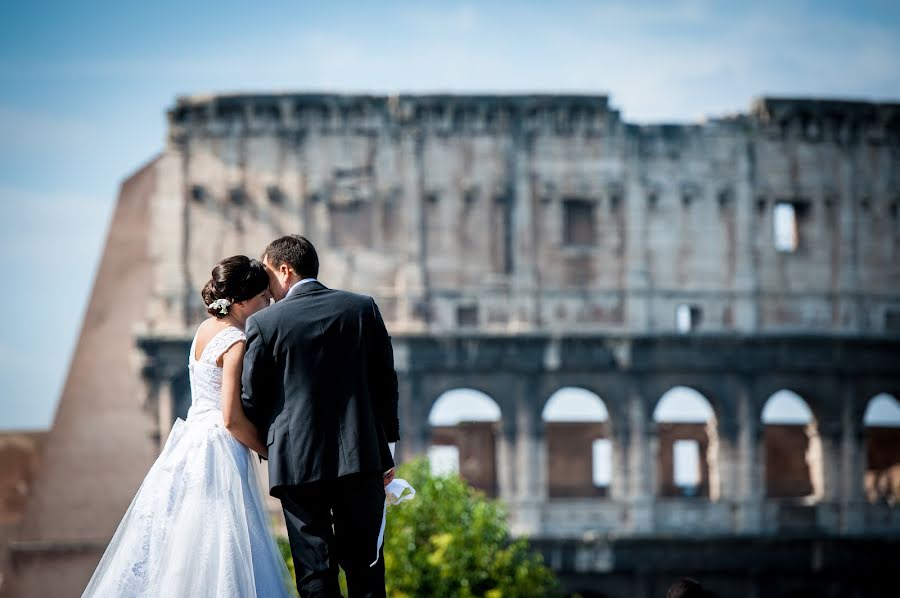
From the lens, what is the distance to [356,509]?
8.08 metres

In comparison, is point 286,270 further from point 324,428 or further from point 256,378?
point 324,428

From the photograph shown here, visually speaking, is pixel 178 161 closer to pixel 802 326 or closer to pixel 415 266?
pixel 415 266

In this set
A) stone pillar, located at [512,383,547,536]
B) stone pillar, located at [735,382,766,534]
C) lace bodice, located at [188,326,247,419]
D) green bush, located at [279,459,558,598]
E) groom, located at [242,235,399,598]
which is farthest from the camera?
stone pillar, located at [735,382,766,534]

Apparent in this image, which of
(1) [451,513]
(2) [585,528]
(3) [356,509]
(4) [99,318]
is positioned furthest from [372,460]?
(4) [99,318]

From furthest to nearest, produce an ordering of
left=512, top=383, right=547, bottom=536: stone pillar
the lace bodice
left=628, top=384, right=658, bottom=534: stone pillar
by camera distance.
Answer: left=628, top=384, right=658, bottom=534: stone pillar → left=512, top=383, right=547, bottom=536: stone pillar → the lace bodice

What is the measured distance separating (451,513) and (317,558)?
22964 mm

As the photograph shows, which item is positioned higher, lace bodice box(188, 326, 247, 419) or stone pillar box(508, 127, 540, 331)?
stone pillar box(508, 127, 540, 331)

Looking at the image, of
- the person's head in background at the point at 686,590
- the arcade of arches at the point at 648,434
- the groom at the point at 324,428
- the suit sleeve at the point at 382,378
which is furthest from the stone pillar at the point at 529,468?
the groom at the point at 324,428

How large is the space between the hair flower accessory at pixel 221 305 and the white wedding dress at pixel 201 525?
12 cm

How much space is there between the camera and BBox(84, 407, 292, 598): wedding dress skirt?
26.7 feet

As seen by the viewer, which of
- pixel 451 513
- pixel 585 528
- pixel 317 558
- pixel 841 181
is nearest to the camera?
pixel 317 558

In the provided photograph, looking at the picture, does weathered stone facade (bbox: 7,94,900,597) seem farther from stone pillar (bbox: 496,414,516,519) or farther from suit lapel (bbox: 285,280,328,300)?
suit lapel (bbox: 285,280,328,300)

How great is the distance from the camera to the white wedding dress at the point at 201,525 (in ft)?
26.7

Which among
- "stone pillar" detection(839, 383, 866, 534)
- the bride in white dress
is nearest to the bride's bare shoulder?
the bride in white dress
